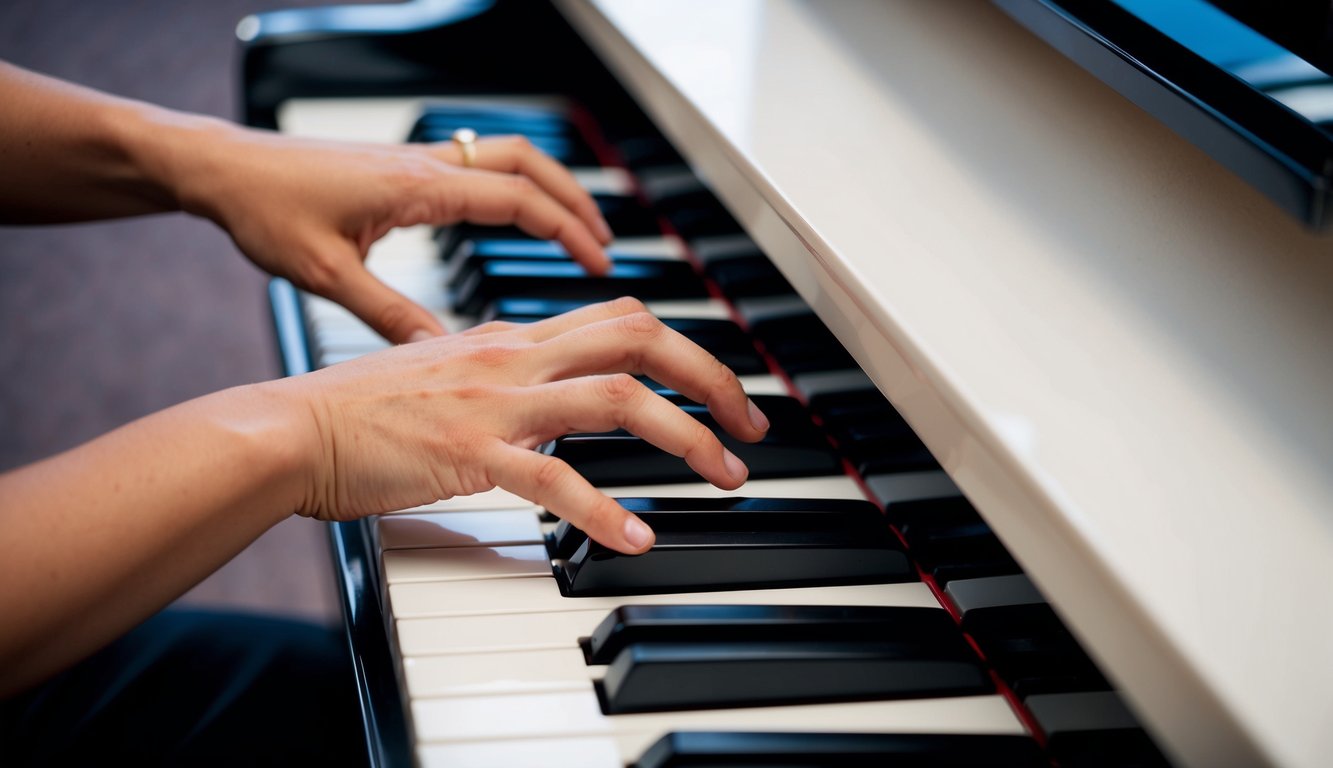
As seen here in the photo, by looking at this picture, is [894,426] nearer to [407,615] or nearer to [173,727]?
[407,615]

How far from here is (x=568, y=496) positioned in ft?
2.49

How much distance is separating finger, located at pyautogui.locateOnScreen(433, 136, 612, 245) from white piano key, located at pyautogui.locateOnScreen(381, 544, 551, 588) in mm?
447

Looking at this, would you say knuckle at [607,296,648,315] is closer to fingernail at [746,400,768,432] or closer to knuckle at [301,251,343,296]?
fingernail at [746,400,768,432]

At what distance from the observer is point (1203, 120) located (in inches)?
27.1

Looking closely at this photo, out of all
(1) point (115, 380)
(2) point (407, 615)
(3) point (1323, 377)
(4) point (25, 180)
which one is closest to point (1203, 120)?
(3) point (1323, 377)

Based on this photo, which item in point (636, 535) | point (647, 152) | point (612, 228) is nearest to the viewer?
point (636, 535)

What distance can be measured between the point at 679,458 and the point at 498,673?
25cm

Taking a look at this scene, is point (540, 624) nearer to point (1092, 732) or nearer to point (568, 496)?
point (568, 496)

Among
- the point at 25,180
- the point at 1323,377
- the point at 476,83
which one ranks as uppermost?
the point at 476,83

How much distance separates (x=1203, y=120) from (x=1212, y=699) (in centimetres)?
36

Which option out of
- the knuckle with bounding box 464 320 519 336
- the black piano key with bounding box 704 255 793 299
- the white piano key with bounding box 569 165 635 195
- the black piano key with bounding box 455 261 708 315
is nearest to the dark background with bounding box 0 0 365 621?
the white piano key with bounding box 569 165 635 195

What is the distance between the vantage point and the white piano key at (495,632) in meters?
0.72

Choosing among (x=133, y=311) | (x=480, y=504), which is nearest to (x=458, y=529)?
(x=480, y=504)

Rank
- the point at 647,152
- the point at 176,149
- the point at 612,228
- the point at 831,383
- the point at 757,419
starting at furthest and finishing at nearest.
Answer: the point at 647,152, the point at 612,228, the point at 176,149, the point at 831,383, the point at 757,419
